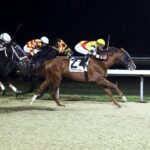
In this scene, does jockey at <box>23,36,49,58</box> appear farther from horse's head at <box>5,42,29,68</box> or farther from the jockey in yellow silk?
the jockey in yellow silk

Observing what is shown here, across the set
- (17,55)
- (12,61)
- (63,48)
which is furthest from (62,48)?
(12,61)

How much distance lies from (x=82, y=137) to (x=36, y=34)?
3237 centimetres

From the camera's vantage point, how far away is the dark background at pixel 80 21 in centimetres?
3841

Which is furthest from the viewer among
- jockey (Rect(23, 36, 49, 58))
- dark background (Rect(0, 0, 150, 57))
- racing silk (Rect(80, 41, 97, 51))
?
dark background (Rect(0, 0, 150, 57))

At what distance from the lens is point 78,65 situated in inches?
461

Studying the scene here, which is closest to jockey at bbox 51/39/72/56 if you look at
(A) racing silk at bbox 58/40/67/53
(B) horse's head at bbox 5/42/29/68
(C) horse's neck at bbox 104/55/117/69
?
(A) racing silk at bbox 58/40/67/53

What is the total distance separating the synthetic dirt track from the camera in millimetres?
6398

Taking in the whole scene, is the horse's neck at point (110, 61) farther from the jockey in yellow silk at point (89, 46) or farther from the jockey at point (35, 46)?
the jockey at point (35, 46)

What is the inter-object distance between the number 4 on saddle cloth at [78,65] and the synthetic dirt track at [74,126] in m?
0.87

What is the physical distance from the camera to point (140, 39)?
37875 mm

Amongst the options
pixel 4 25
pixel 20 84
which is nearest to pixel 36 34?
pixel 4 25

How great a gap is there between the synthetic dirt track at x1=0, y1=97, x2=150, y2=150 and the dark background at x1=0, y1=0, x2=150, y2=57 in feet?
88.3

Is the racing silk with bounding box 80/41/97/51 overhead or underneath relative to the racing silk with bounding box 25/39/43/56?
overhead

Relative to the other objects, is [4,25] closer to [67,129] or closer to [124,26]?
[124,26]
